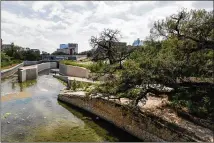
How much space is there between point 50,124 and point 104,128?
2696 mm

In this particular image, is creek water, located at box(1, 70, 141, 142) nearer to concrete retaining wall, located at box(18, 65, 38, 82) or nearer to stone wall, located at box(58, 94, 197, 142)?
stone wall, located at box(58, 94, 197, 142)

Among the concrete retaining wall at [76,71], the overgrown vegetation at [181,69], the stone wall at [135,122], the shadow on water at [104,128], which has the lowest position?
the shadow on water at [104,128]

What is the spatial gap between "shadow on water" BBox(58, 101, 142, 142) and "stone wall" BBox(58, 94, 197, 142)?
217 mm

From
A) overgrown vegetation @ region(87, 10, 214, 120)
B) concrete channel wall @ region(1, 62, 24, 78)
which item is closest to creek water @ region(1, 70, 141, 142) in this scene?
overgrown vegetation @ region(87, 10, 214, 120)

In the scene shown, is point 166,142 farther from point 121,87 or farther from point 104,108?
point 104,108

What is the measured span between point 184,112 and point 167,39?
4.49 metres

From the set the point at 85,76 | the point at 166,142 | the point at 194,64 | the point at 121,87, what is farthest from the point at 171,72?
the point at 85,76

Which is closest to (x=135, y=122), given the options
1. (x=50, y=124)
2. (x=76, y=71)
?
(x=50, y=124)

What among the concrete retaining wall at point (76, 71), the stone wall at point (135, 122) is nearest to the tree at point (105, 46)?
the stone wall at point (135, 122)

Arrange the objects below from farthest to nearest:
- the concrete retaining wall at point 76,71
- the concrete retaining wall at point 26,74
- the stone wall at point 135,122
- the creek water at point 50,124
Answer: the concrete retaining wall at point 26,74
the concrete retaining wall at point 76,71
the creek water at point 50,124
the stone wall at point 135,122

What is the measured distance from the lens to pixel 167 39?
14172 millimetres

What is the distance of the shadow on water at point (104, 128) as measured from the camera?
1180cm

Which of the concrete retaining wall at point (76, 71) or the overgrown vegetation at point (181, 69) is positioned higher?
the overgrown vegetation at point (181, 69)

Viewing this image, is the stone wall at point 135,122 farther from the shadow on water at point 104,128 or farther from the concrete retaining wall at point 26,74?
the concrete retaining wall at point 26,74
